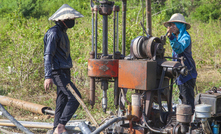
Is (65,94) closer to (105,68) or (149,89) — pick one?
(105,68)

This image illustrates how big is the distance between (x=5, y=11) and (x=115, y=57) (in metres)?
18.0

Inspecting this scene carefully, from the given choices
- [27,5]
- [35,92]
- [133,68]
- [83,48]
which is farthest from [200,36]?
[27,5]

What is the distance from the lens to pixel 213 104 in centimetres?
353

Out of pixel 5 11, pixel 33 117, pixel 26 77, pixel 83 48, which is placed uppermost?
pixel 5 11

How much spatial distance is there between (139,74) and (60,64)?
144 centimetres

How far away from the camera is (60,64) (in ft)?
15.4

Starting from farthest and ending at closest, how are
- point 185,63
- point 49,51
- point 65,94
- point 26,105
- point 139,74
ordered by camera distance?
point 26,105 < point 65,94 < point 185,63 < point 49,51 < point 139,74

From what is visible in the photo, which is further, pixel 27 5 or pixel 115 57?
pixel 27 5

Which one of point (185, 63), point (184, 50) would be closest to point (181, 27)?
point (184, 50)

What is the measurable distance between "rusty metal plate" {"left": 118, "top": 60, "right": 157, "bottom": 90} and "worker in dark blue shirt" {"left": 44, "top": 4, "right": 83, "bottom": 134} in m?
1.04

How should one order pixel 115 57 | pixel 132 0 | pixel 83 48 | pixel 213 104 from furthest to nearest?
pixel 132 0, pixel 83 48, pixel 115 57, pixel 213 104

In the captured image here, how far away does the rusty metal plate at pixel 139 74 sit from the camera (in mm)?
3766

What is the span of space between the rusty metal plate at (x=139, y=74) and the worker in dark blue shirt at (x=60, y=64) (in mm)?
1041

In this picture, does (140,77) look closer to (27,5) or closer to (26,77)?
(26,77)
